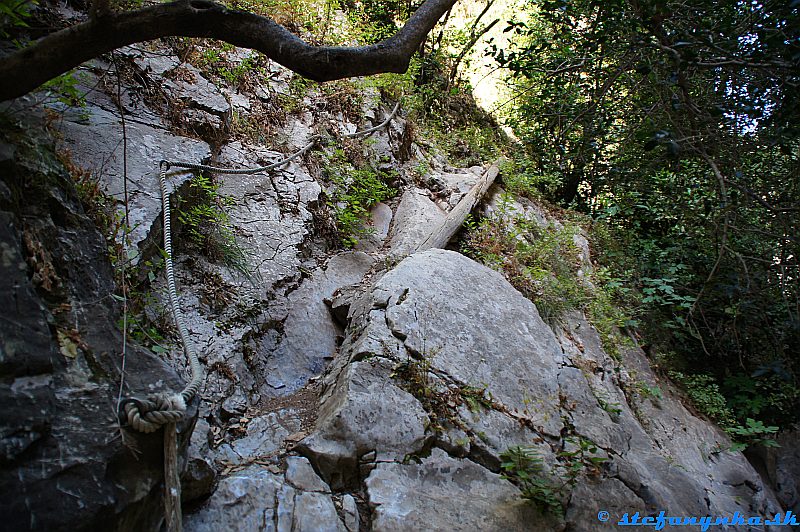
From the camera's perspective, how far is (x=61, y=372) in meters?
1.57

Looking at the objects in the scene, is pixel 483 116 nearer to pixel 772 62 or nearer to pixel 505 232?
pixel 505 232

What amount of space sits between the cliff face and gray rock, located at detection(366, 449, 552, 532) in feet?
0.03

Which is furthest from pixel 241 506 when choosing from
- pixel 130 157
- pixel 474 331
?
pixel 130 157

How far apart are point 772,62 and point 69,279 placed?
351 cm

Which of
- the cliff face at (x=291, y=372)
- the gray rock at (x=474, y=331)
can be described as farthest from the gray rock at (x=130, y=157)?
the gray rock at (x=474, y=331)

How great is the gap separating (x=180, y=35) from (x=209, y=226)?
1830 millimetres

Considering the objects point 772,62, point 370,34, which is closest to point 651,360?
point 772,62

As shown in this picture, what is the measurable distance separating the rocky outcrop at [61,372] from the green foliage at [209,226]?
124cm

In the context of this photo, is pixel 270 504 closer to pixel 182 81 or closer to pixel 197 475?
pixel 197 475

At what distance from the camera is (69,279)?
72.7 inches

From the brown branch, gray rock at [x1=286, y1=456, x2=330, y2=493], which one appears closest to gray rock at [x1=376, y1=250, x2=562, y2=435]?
gray rock at [x1=286, y1=456, x2=330, y2=493]

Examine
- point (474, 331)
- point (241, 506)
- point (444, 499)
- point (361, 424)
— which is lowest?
point (241, 506)

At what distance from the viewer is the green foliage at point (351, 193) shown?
15.5 ft

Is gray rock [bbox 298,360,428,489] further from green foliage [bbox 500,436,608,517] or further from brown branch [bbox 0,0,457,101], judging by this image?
brown branch [bbox 0,0,457,101]
